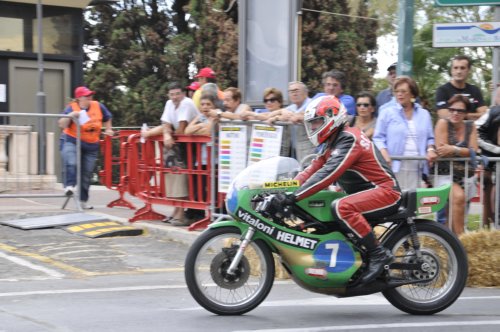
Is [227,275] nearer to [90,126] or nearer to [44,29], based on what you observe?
[90,126]

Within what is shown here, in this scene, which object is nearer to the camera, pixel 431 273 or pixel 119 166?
pixel 431 273

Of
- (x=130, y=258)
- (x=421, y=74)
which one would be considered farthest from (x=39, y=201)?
(x=421, y=74)

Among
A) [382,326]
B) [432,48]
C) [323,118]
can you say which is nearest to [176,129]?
[323,118]

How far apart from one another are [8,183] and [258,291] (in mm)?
7277

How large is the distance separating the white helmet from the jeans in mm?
6922

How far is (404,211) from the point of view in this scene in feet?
24.4

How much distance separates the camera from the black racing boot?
7.23 meters

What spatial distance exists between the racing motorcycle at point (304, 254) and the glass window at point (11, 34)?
13.9 meters

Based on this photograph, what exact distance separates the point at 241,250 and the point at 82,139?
7.13m

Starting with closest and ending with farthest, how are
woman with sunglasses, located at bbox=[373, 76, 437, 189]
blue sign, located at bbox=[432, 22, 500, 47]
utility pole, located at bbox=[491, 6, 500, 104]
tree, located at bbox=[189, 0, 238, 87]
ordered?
woman with sunglasses, located at bbox=[373, 76, 437, 189] < blue sign, located at bbox=[432, 22, 500, 47] < utility pole, located at bbox=[491, 6, 500, 104] < tree, located at bbox=[189, 0, 238, 87]

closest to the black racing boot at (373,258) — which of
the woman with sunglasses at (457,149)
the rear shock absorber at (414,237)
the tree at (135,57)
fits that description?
the rear shock absorber at (414,237)

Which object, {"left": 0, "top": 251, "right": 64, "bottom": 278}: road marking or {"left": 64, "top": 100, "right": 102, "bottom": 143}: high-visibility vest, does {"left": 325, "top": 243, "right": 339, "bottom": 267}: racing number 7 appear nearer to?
{"left": 0, "top": 251, "right": 64, "bottom": 278}: road marking

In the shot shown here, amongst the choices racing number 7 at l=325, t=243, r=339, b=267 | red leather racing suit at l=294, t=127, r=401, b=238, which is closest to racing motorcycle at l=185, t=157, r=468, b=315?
racing number 7 at l=325, t=243, r=339, b=267

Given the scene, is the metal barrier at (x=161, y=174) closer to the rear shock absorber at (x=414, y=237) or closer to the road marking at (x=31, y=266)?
the road marking at (x=31, y=266)
